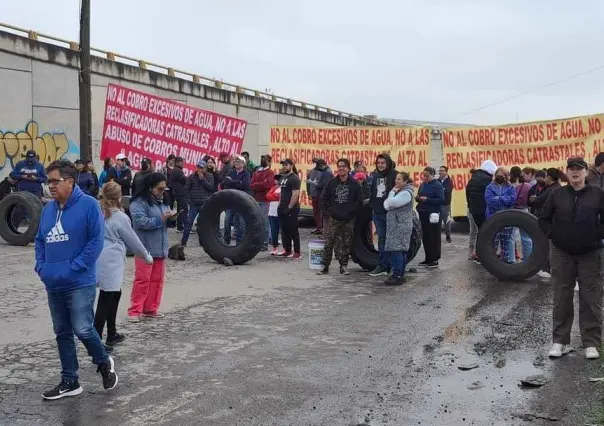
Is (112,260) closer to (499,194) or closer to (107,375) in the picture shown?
(107,375)

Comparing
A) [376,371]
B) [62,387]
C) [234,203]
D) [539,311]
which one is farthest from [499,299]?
[62,387]

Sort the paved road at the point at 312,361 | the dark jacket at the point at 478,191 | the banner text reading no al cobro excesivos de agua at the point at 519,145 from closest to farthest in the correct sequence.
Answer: the paved road at the point at 312,361, the dark jacket at the point at 478,191, the banner text reading no al cobro excesivos de agua at the point at 519,145

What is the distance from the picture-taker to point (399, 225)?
10820mm

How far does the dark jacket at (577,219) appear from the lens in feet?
21.9

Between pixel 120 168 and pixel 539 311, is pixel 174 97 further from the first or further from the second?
pixel 539 311

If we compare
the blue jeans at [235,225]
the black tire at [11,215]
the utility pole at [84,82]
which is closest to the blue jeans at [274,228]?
the blue jeans at [235,225]

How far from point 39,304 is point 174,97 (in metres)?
18.9

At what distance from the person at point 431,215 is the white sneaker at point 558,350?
19.0 ft

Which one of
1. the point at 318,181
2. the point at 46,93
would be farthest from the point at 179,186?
the point at 46,93

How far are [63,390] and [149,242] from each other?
299 cm

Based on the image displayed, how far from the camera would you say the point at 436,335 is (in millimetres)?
7641

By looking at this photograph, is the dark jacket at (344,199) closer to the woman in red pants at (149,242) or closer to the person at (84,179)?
the woman in red pants at (149,242)

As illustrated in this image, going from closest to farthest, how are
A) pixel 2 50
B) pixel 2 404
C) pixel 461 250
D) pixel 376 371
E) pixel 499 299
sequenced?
pixel 2 404
pixel 376 371
pixel 499 299
pixel 461 250
pixel 2 50

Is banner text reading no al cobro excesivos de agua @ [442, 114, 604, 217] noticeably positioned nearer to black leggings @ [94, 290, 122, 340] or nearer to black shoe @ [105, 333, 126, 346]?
black shoe @ [105, 333, 126, 346]
